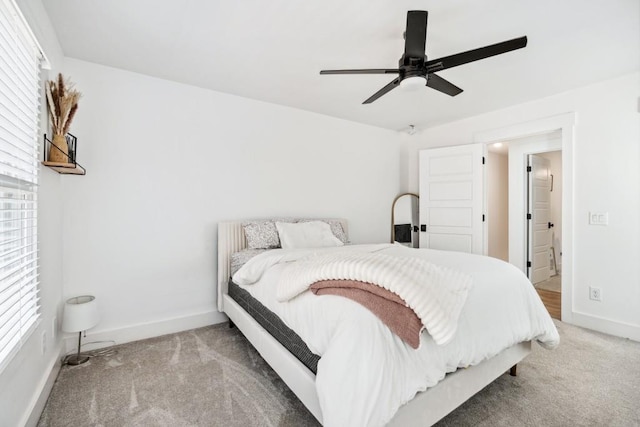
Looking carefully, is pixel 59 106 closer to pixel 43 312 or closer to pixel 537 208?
pixel 43 312

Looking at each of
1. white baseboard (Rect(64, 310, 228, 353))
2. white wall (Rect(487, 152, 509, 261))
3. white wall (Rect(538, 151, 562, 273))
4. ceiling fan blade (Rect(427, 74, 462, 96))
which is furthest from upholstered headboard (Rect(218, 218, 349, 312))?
white wall (Rect(538, 151, 562, 273))

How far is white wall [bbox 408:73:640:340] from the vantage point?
104 inches

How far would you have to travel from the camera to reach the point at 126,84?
8.48 ft

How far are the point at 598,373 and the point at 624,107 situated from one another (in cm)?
241

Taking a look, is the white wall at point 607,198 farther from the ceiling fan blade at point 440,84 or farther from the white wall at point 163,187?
the white wall at point 163,187

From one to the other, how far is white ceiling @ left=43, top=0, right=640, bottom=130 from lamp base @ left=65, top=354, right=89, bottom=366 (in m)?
2.42

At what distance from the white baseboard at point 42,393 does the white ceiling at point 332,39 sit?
7.55 feet

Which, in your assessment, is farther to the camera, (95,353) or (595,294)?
(595,294)

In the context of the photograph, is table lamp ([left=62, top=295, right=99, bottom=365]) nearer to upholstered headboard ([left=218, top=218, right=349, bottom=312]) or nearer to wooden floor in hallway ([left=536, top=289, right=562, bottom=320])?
upholstered headboard ([left=218, top=218, right=349, bottom=312])

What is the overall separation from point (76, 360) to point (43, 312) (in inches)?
26.2

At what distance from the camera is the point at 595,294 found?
2.86 m

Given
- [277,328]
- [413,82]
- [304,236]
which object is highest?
[413,82]

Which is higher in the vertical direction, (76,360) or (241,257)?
(241,257)

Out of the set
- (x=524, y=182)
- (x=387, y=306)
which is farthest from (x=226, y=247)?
(x=524, y=182)
